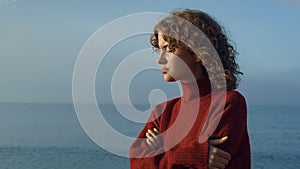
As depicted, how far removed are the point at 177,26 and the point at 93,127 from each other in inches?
21.3

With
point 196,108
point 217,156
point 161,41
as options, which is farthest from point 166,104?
point 217,156

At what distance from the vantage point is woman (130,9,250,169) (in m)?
1.67

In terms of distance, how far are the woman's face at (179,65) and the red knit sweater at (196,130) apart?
4cm

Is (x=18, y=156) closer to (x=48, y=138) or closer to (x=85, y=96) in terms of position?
(x=48, y=138)

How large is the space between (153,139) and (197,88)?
27cm

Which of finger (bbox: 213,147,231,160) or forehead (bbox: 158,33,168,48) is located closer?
finger (bbox: 213,147,231,160)

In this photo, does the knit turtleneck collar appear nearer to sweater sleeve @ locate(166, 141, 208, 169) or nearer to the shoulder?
the shoulder

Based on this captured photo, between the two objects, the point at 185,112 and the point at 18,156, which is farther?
the point at 18,156

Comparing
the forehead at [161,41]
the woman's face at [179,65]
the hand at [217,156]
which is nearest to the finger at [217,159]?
the hand at [217,156]

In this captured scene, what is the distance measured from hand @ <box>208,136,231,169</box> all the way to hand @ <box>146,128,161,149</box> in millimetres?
248

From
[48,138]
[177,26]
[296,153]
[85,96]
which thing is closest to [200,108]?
[177,26]

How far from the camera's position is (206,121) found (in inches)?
68.6

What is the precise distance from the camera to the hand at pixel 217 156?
1652mm

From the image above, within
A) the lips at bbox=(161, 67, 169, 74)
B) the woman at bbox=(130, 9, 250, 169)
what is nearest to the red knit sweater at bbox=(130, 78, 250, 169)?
the woman at bbox=(130, 9, 250, 169)
